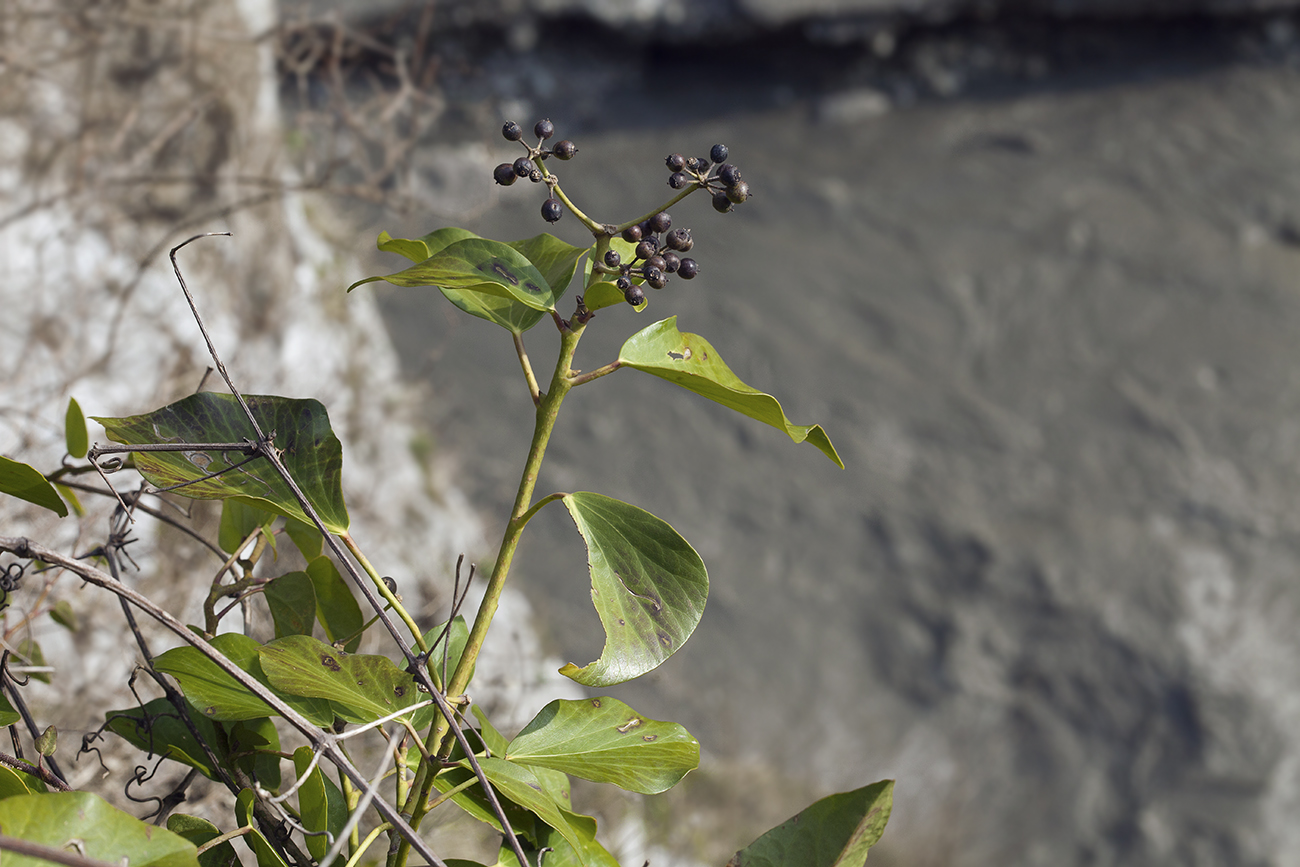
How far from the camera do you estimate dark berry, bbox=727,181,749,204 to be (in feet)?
1.24

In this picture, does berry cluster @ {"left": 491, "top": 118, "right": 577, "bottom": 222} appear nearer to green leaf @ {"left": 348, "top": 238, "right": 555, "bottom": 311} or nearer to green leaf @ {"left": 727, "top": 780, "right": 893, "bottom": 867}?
green leaf @ {"left": 348, "top": 238, "right": 555, "bottom": 311}

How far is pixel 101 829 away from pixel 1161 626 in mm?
4156

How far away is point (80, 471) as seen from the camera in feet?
1.47

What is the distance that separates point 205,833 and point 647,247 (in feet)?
1.01

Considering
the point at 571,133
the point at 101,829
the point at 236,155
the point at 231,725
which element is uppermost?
the point at 101,829

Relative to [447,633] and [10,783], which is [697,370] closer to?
[447,633]

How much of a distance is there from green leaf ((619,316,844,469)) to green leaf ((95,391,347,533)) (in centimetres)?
13

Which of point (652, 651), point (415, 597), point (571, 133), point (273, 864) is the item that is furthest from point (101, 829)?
point (571, 133)

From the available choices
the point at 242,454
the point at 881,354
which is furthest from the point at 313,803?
the point at 881,354

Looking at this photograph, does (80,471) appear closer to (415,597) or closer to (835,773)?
(415,597)

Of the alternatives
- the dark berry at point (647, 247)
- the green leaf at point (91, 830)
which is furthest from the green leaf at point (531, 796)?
the dark berry at point (647, 247)

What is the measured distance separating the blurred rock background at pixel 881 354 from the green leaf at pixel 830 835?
5.58 ft

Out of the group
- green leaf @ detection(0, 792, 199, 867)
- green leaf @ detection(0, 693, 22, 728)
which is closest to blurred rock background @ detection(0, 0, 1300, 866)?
green leaf @ detection(0, 693, 22, 728)

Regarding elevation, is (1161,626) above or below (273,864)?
below
